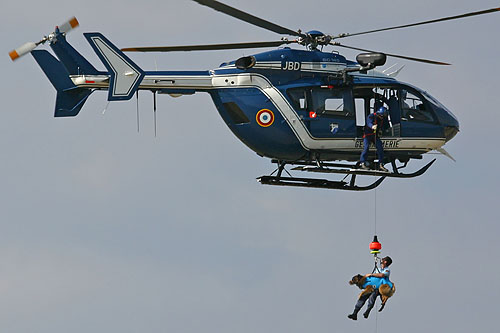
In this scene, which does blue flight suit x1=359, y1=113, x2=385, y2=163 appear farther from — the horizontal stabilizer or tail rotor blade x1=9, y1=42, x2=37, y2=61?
tail rotor blade x1=9, y1=42, x2=37, y2=61

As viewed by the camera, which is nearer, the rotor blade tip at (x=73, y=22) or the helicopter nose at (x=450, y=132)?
the rotor blade tip at (x=73, y=22)

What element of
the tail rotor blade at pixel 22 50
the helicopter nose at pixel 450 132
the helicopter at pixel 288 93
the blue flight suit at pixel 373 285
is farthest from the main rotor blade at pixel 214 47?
the blue flight suit at pixel 373 285

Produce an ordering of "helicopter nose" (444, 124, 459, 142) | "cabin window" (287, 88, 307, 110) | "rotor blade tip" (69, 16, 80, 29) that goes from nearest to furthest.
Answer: "rotor blade tip" (69, 16, 80, 29) < "cabin window" (287, 88, 307, 110) < "helicopter nose" (444, 124, 459, 142)

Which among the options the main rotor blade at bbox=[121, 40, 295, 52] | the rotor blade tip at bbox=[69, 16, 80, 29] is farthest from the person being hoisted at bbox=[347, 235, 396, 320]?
the rotor blade tip at bbox=[69, 16, 80, 29]

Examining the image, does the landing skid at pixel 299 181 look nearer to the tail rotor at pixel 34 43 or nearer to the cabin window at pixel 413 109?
the cabin window at pixel 413 109

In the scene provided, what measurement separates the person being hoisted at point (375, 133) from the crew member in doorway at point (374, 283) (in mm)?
2705

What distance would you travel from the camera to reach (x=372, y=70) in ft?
127

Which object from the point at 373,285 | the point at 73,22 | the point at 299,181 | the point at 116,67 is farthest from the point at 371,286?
the point at 73,22

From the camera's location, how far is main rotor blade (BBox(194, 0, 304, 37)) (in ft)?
115

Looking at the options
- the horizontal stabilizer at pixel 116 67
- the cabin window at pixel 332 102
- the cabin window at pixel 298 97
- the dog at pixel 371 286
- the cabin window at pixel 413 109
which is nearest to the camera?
the dog at pixel 371 286

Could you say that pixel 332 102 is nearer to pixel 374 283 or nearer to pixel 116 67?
pixel 374 283

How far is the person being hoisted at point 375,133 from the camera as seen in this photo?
37.6m

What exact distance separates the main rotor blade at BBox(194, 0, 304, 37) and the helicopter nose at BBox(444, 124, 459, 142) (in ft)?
14.7

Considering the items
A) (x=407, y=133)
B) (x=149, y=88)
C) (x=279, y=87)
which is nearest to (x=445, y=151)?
(x=407, y=133)
